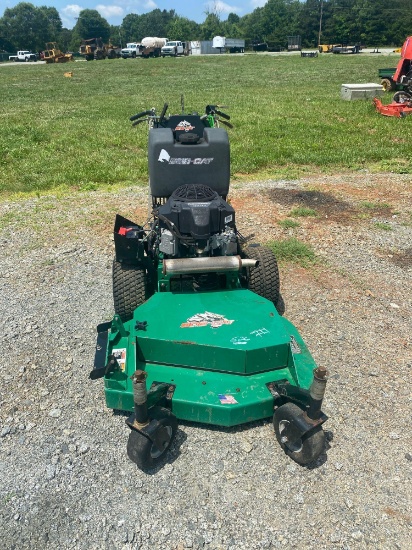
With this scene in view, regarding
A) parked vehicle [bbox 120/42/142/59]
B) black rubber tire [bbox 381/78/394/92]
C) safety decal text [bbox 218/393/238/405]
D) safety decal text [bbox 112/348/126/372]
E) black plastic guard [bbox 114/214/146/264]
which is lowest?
safety decal text [bbox 218/393/238/405]

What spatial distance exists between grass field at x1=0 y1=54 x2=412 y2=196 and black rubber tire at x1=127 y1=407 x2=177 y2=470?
7500mm

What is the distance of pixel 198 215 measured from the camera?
14.5ft

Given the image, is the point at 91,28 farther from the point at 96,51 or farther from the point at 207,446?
the point at 207,446

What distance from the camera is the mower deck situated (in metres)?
3.61

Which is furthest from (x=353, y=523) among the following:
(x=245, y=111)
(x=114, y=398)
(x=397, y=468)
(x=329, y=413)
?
(x=245, y=111)

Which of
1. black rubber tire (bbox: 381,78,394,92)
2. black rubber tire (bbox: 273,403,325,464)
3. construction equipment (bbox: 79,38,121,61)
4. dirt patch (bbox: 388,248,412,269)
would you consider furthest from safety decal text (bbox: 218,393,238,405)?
construction equipment (bbox: 79,38,121,61)

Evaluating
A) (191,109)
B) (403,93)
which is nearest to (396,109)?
(403,93)

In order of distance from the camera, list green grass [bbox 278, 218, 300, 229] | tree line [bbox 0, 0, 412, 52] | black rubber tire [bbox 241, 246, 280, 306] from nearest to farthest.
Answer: black rubber tire [bbox 241, 246, 280, 306] < green grass [bbox 278, 218, 300, 229] < tree line [bbox 0, 0, 412, 52]

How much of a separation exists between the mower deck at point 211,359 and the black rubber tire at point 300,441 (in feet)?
0.48

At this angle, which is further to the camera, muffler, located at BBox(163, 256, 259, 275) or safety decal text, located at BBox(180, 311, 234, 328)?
muffler, located at BBox(163, 256, 259, 275)

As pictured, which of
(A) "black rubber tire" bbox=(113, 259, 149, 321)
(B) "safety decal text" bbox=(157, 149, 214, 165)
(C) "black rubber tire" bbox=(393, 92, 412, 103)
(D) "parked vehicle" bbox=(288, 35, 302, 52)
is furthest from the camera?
(D) "parked vehicle" bbox=(288, 35, 302, 52)

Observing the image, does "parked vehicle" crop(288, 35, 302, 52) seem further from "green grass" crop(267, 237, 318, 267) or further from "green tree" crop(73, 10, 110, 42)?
"green grass" crop(267, 237, 318, 267)

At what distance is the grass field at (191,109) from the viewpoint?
1112 cm

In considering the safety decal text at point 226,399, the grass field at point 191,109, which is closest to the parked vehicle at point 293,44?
the grass field at point 191,109
